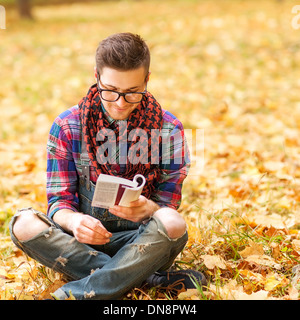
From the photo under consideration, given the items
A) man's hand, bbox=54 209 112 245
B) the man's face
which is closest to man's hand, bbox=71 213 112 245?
man's hand, bbox=54 209 112 245

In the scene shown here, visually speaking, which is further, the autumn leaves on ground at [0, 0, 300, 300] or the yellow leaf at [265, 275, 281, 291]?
the autumn leaves on ground at [0, 0, 300, 300]

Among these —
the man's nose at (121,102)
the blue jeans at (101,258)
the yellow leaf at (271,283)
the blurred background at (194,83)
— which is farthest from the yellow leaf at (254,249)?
the man's nose at (121,102)

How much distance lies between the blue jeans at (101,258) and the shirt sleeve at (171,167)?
0.67 feet

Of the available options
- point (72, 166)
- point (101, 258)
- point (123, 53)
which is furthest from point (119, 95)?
point (101, 258)

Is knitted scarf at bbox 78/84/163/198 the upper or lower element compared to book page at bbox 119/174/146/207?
upper

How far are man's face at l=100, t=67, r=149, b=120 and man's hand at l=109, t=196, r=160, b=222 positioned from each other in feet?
1.30

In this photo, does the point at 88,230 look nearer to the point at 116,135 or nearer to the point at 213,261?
the point at 116,135

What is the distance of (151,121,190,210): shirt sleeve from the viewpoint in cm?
228

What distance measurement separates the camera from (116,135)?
7.27 ft

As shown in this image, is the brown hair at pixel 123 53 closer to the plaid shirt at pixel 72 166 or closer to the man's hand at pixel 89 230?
the plaid shirt at pixel 72 166

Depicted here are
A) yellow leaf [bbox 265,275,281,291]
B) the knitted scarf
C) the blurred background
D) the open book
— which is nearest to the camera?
the open book

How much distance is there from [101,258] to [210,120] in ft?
10.5

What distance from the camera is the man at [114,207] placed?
6.66ft

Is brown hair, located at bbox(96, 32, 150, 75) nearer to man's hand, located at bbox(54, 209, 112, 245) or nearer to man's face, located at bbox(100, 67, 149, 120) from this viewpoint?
man's face, located at bbox(100, 67, 149, 120)
